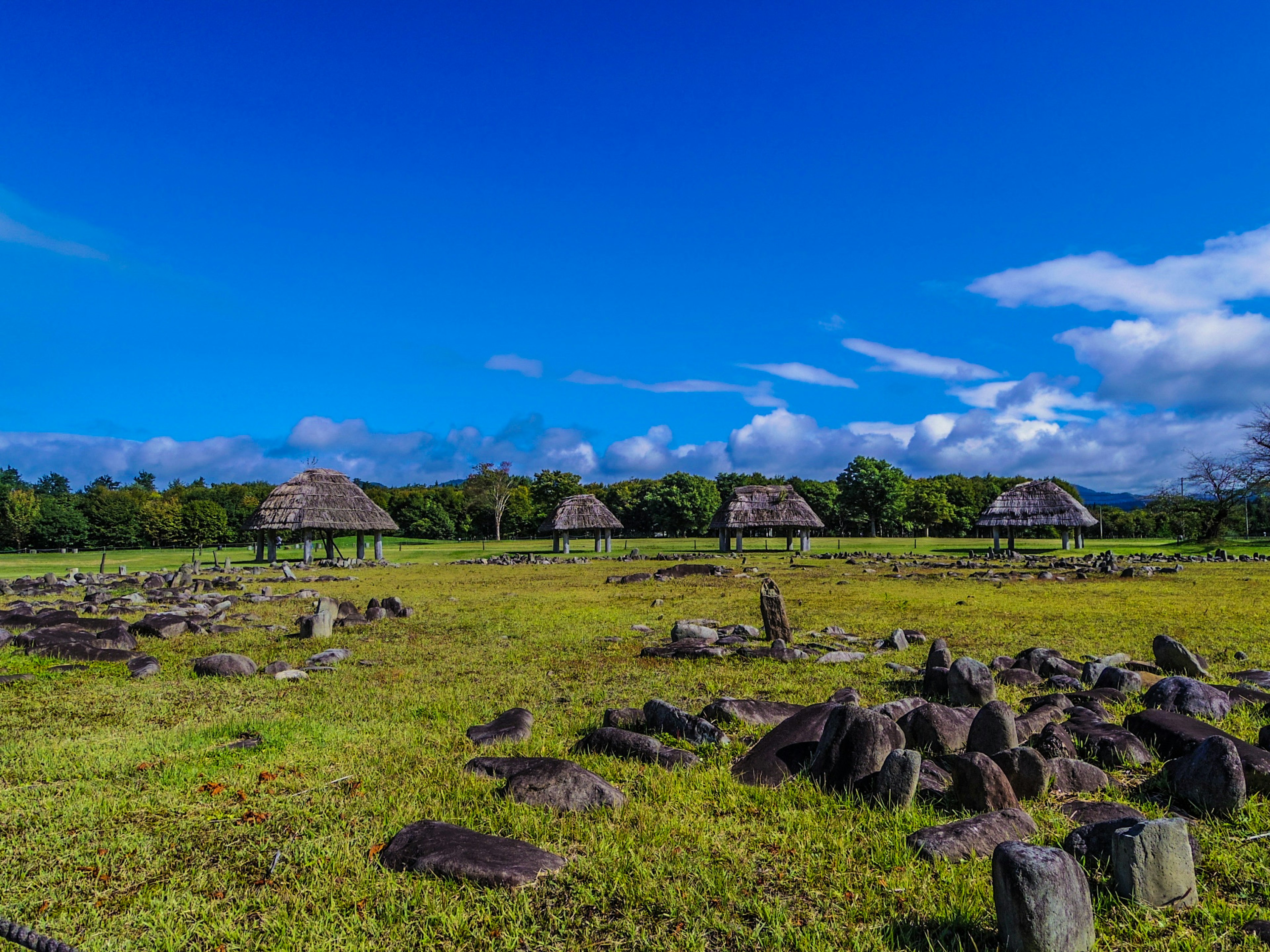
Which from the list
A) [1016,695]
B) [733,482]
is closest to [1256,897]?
[1016,695]

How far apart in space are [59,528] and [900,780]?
265 feet

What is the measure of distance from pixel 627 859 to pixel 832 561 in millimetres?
38045

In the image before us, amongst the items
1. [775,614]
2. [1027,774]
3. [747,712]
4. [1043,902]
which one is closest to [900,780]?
[1027,774]

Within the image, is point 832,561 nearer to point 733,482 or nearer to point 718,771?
point 718,771

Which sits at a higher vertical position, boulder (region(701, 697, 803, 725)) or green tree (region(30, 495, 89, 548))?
green tree (region(30, 495, 89, 548))

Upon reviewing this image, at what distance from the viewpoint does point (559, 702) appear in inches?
321

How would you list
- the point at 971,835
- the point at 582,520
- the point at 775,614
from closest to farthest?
the point at 971,835 < the point at 775,614 < the point at 582,520

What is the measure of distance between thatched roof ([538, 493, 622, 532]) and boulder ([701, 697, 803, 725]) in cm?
4877

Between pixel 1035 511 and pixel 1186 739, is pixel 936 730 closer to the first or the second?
pixel 1186 739

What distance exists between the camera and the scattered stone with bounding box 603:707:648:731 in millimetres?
6984

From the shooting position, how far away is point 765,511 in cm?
5094

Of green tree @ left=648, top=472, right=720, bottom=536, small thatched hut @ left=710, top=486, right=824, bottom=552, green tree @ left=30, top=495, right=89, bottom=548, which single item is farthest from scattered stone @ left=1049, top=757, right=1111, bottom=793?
green tree @ left=30, top=495, right=89, bottom=548

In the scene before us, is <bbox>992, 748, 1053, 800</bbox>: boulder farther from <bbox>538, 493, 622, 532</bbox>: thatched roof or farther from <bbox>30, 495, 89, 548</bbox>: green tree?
<bbox>30, 495, 89, 548</bbox>: green tree

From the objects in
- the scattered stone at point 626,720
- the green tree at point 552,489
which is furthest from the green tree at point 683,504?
the scattered stone at point 626,720
